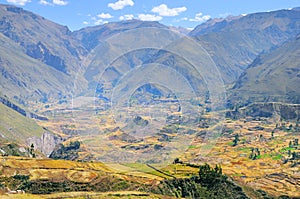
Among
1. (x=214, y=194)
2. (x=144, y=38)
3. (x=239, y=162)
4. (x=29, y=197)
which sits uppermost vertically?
(x=144, y=38)

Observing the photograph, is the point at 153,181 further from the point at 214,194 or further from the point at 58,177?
the point at 58,177

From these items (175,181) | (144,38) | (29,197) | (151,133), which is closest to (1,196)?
(29,197)

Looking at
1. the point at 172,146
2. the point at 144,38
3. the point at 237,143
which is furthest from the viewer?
the point at 237,143

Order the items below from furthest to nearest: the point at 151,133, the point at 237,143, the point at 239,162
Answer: the point at 237,143, the point at 239,162, the point at 151,133

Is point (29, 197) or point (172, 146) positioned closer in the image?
point (29, 197)

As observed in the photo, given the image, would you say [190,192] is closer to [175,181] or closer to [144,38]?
[175,181]

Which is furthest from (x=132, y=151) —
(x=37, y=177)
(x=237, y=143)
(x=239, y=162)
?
(x=237, y=143)

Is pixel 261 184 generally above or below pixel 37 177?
below

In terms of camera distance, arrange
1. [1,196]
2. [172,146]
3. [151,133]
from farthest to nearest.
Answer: [151,133], [172,146], [1,196]

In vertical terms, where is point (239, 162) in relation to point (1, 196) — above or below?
below
